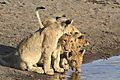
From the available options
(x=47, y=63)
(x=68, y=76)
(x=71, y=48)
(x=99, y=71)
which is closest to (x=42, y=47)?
(x=47, y=63)

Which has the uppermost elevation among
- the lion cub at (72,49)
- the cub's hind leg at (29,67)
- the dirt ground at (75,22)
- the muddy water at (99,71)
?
the lion cub at (72,49)

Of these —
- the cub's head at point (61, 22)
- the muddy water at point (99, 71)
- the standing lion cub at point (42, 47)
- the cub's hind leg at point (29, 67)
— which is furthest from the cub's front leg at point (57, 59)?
the cub's head at point (61, 22)

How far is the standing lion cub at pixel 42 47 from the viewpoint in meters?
12.9

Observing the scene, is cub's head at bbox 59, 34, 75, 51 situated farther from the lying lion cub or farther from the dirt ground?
the dirt ground

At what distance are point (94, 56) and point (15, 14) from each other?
441 cm

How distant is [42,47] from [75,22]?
6114mm

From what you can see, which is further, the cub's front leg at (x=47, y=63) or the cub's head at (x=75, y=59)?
the cub's head at (x=75, y=59)

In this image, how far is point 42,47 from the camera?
13031mm

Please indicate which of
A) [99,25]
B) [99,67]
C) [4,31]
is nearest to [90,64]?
[99,67]

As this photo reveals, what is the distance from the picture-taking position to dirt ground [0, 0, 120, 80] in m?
15.6

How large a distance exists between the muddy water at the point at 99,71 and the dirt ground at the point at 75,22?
0.43 meters

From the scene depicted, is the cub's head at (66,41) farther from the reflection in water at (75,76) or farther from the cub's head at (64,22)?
the reflection in water at (75,76)

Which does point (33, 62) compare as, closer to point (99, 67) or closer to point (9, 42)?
point (99, 67)

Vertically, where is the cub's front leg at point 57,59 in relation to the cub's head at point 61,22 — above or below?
below
